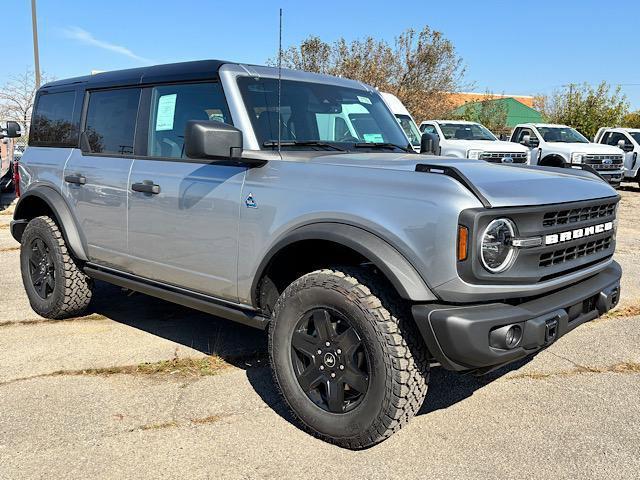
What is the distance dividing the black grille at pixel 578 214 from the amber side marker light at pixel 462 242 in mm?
503

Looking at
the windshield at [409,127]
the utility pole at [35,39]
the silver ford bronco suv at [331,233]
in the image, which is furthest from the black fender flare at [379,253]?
the utility pole at [35,39]

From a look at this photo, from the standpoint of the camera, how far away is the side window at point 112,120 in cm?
420

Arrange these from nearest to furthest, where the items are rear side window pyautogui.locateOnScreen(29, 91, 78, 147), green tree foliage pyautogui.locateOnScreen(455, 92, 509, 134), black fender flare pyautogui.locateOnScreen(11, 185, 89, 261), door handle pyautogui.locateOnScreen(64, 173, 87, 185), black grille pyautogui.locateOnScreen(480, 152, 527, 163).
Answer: door handle pyautogui.locateOnScreen(64, 173, 87, 185) → black fender flare pyautogui.locateOnScreen(11, 185, 89, 261) → rear side window pyautogui.locateOnScreen(29, 91, 78, 147) → black grille pyautogui.locateOnScreen(480, 152, 527, 163) → green tree foliage pyautogui.locateOnScreen(455, 92, 509, 134)

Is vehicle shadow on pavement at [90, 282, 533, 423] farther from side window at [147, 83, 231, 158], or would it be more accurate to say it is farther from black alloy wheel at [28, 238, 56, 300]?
side window at [147, 83, 231, 158]

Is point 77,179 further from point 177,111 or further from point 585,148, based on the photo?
point 585,148

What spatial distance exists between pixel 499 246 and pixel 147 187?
2280 mm

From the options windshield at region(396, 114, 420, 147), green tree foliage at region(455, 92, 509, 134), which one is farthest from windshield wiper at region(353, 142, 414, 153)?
green tree foliage at region(455, 92, 509, 134)

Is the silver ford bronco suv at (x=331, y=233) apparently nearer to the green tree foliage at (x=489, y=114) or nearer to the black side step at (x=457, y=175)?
the black side step at (x=457, y=175)

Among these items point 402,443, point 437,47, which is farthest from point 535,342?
point 437,47

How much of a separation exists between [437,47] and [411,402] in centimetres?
2753

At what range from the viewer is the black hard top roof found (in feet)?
12.0

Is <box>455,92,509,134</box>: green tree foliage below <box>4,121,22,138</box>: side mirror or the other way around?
the other way around

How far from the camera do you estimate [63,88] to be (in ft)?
16.3

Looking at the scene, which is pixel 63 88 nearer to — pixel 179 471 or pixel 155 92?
pixel 155 92
